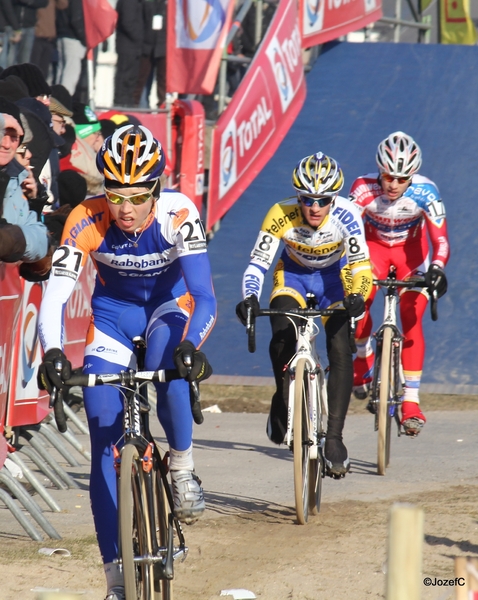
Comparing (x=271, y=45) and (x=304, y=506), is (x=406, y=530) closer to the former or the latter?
(x=304, y=506)

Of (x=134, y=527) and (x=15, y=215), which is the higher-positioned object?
(x=15, y=215)

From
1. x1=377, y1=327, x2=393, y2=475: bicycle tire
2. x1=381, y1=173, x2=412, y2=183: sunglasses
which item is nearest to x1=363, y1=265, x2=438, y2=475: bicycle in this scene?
x1=377, y1=327, x2=393, y2=475: bicycle tire

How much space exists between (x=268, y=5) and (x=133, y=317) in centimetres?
1189

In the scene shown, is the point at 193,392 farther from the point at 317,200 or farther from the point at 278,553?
the point at 317,200

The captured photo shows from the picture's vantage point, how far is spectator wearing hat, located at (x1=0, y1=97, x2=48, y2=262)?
18.8 feet

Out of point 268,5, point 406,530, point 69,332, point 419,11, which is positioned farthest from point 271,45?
point 406,530

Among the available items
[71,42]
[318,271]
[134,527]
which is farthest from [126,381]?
[71,42]

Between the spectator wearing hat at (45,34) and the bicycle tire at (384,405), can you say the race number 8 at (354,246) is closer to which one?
the bicycle tire at (384,405)

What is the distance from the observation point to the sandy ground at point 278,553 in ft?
17.1

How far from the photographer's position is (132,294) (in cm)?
519

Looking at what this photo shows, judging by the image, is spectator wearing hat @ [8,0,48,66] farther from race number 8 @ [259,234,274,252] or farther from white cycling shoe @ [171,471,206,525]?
white cycling shoe @ [171,471,206,525]

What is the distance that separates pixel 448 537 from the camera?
19.9 feet

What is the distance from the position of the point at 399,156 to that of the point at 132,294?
3866mm

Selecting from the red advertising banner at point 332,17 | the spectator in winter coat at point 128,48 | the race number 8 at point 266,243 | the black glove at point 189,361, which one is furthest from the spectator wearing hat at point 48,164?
the red advertising banner at point 332,17
